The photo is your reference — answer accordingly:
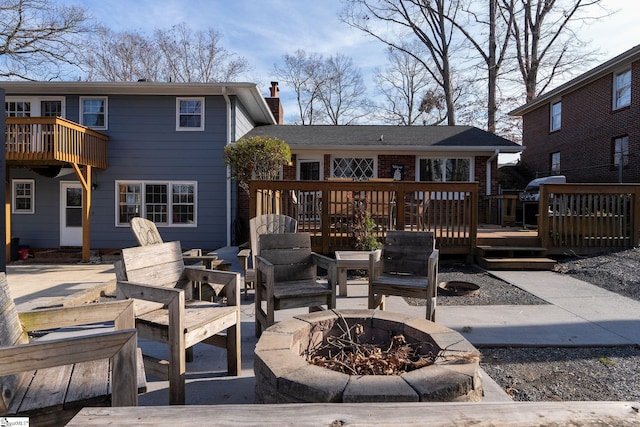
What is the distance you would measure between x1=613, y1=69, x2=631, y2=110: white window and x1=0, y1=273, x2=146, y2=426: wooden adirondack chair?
16475 mm

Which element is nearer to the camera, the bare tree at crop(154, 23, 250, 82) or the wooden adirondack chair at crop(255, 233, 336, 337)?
the wooden adirondack chair at crop(255, 233, 336, 337)

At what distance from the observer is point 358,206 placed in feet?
23.1

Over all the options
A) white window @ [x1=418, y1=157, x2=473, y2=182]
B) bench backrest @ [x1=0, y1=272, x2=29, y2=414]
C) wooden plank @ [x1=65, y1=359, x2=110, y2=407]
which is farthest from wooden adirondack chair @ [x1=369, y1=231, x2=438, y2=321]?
white window @ [x1=418, y1=157, x2=473, y2=182]

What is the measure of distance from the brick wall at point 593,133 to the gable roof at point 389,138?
171 inches

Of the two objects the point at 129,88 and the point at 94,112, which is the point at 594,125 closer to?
the point at 129,88

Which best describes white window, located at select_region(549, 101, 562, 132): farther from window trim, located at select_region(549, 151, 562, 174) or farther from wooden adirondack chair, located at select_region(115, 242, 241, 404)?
wooden adirondack chair, located at select_region(115, 242, 241, 404)

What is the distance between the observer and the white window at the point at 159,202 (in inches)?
442

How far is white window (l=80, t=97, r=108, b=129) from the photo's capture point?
11.2 metres

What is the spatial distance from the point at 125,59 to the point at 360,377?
84.6ft

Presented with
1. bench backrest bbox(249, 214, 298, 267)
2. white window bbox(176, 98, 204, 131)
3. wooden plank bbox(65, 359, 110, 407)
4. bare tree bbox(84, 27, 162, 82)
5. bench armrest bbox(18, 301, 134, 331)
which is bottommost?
wooden plank bbox(65, 359, 110, 407)

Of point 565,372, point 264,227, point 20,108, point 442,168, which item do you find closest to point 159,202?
point 20,108

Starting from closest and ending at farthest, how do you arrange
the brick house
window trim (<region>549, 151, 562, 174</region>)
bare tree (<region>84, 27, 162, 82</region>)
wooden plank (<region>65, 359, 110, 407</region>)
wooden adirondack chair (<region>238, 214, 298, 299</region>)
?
wooden plank (<region>65, 359, 110, 407</region>)
wooden adirondack chair (<region>238, 214, 298, 299</region>)
the brick house
window trim (<region>549, 151, 562, 174</region>)
bare tree (<region>84, 27, 162, 82</region>)

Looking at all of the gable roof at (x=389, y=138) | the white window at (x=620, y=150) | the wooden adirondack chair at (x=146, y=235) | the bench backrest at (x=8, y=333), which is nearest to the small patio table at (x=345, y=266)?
the wooden adirondack chair at (x=146, y=235)

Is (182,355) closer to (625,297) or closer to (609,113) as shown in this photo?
(625,297)
